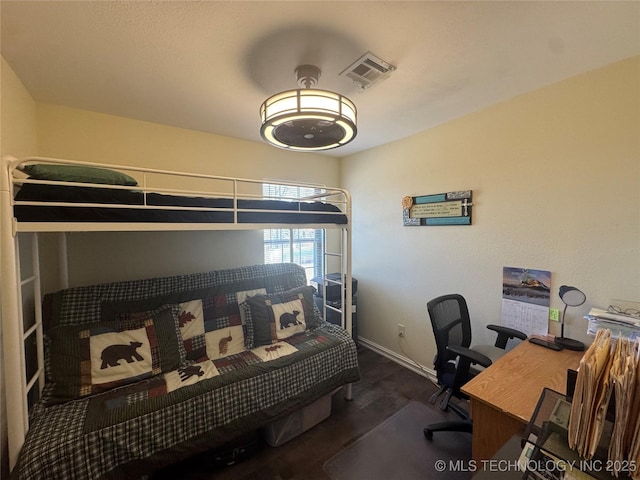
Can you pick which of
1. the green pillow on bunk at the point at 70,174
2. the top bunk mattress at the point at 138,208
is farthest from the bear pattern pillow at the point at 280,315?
the green pillow on bunk at the point at 70,174

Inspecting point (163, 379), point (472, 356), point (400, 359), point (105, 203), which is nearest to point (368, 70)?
point (105, 203)

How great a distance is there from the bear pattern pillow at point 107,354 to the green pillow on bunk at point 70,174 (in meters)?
0.96

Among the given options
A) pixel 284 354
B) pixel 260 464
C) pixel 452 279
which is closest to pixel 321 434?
pixel 260 464

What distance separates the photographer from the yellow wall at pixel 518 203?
162 centimetres

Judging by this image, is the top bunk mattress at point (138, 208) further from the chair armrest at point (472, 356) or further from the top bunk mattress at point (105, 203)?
the chair armrest at point (472, 356)

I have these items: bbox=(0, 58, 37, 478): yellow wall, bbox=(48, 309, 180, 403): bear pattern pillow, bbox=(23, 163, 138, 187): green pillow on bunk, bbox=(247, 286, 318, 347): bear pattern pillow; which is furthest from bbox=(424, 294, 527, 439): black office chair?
bbox=(0, 58, 37, 478): yellow wall

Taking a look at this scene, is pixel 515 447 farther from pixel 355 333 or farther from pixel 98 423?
pixel 355 333

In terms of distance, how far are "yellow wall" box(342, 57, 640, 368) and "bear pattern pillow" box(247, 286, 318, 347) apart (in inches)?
43.9

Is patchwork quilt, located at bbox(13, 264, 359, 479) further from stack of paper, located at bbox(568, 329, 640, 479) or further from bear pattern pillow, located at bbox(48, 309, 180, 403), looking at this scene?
stack of paper, located at bbox(568, 329, 640, 479)

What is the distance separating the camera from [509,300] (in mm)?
2092

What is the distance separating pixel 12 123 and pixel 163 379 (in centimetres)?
178

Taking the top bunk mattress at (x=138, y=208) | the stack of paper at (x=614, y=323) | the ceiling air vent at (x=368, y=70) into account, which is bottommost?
the stack of paper at (x=614, y=323)

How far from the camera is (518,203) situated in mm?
2041

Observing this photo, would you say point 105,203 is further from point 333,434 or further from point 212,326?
point 333,434
